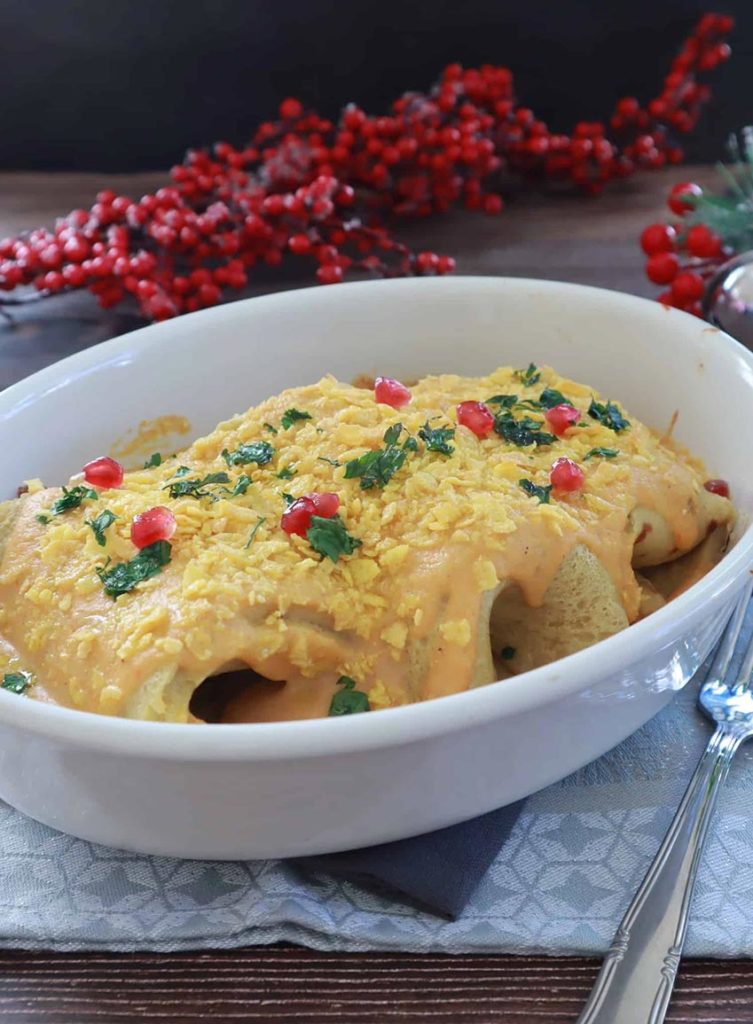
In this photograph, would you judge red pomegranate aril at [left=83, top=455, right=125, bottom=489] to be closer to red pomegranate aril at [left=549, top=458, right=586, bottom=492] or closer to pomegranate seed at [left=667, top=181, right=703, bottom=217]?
red pomegranate aril at [left=549, top=458, right=586, bottom=492]

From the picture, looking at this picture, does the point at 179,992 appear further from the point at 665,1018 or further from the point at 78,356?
the point at 78,356

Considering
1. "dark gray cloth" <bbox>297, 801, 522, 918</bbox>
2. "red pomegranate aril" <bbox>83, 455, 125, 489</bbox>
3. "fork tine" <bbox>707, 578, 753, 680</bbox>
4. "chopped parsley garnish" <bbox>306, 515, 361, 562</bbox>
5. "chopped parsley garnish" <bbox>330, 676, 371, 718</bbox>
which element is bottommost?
"dark gray cloth" <bbox>297, 801, 522, 918</bbox>

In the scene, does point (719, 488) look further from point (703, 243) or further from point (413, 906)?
point (703, 243)

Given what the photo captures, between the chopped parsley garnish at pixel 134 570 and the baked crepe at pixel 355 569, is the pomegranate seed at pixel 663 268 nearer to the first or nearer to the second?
the baked crepe at pixel 355 569

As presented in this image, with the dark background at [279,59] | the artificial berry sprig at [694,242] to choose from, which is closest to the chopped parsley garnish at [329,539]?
the artificial berry sprig at [694,242]

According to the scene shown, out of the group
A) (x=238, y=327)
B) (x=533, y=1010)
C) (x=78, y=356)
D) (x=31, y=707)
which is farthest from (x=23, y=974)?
(x=238, y=327)

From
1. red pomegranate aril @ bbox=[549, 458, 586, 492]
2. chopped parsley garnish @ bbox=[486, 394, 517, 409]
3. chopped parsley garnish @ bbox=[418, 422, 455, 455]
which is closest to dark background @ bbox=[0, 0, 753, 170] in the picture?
chopped parsley garnish @ bbox=[486, 394, 517, 409]
